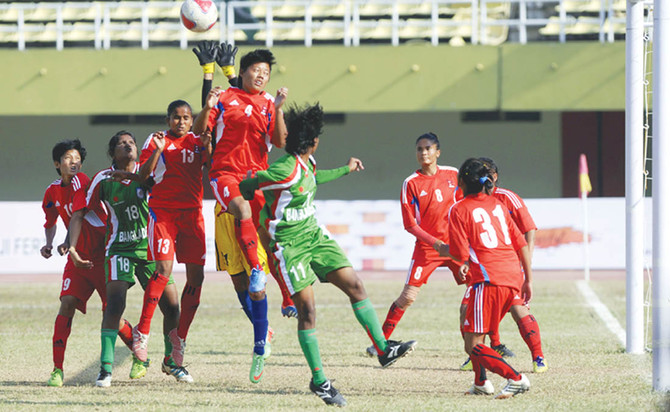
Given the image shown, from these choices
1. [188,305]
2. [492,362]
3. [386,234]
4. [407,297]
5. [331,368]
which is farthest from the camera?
[386,234]

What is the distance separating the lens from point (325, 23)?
23281 millimetres

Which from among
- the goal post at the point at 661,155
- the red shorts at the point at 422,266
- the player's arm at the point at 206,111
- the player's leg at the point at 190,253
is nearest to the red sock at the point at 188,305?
the player's leg at the point at 190,253

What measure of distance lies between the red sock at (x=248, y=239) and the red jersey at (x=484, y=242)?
1.55 m

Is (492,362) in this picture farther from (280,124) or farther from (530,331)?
(280,124)

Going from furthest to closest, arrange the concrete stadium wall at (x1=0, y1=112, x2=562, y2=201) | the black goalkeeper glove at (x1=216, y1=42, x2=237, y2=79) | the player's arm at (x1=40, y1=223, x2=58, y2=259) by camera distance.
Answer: the concrete stadium wall at (x1=0, y1=112, x2=562, y2=201), the black goalkeeper glove at (x1=216, y1=42, x2=237, y2=79), the player's arm at (x1=40, y1=223, x2=58, y2=259)

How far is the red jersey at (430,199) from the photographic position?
9172 mm

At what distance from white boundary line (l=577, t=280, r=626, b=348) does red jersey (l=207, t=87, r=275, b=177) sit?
4475 millimetres

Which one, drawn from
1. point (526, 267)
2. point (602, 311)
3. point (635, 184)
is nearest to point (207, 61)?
point (526, 267)

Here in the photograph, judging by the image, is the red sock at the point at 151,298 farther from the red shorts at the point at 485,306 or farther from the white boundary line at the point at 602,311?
the white boundary line at the point at 602,311

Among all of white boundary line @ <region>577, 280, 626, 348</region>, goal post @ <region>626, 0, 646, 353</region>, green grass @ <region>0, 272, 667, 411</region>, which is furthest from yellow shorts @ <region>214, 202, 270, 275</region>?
white boundary line @ <region>577, 280, 626, 348</region>

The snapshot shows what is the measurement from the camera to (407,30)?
2333 cm

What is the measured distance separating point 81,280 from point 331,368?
2.31 m

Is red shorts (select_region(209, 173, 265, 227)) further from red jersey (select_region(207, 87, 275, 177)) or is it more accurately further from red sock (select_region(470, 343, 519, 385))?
red sock (select_region(470, 343, 519, 385))

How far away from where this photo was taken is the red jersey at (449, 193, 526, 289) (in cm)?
707
